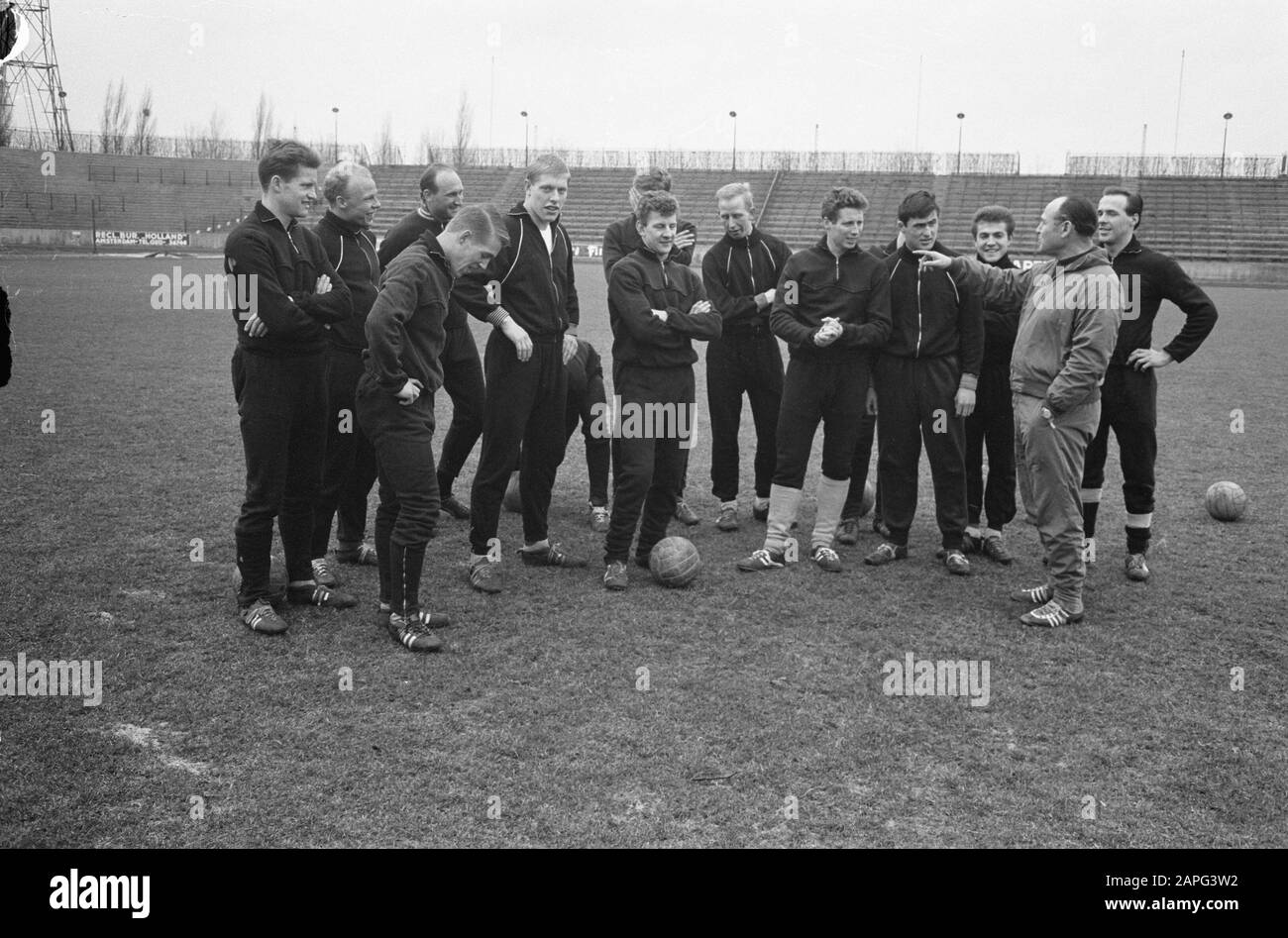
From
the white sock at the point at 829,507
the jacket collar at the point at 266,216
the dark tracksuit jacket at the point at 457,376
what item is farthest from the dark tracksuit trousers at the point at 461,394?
the white sock at the point at 829,507

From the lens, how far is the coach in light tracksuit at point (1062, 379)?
240 inches

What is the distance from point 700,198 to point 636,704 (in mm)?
54029

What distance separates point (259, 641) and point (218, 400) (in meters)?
7.99

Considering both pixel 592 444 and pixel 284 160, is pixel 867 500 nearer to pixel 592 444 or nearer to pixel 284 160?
pixel 592 444

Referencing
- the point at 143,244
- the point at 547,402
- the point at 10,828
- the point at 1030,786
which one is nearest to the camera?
the point at 10,828

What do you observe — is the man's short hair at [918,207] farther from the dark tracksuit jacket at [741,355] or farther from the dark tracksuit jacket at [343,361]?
the dark tracksuit jacket at [343,361]

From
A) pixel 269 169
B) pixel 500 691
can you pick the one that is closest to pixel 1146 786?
pixel 500 691

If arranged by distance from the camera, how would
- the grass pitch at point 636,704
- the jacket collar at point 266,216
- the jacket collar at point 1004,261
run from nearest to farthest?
1. the grass pitch at point 636,704
2. the jacket collar at point 266,216
3. the jacket collar at point 1004,261

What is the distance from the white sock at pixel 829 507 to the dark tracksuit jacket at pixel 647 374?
1.09m

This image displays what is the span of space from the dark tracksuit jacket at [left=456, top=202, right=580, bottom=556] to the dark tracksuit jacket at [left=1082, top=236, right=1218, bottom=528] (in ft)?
11.9

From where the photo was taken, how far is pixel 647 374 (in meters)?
6.92

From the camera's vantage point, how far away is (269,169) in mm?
5676

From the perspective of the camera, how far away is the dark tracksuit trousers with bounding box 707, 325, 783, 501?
27.0ft

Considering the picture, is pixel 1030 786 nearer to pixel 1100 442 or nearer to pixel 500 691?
pixel 500 691
